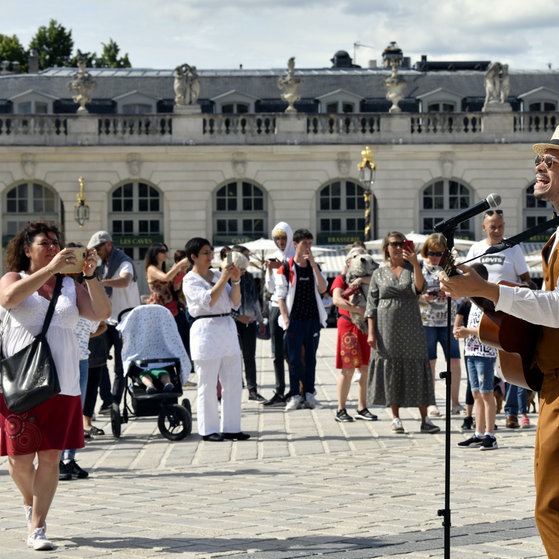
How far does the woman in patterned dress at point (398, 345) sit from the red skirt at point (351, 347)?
98cm

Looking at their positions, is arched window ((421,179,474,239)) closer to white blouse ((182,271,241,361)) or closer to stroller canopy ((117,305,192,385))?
stroller canopy ((117,305,192,385))

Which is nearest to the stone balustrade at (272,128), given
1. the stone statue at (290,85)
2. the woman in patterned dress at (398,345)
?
the stone statue at (290,85)

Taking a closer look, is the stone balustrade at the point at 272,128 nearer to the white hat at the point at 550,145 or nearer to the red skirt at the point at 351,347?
the red skirt at the point at 351,347

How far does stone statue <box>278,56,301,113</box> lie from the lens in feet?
161

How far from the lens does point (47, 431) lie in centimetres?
816

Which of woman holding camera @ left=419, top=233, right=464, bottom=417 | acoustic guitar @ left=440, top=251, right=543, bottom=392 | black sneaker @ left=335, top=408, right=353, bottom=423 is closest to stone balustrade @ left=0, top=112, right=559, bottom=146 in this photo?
woman holding camera @ left=419, top=233, right=464, bottom=417

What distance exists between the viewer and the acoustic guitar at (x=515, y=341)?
583 centimetres

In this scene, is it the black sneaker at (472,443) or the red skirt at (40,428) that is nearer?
the red skirt at (40,428)

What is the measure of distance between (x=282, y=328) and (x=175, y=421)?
3.95 m

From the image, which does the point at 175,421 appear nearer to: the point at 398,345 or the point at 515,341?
the point at 398,345

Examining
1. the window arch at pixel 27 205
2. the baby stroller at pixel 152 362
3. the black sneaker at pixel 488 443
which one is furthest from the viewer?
the window arch at pixel 27 205

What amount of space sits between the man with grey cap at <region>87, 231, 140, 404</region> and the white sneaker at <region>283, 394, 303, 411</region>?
209 cm

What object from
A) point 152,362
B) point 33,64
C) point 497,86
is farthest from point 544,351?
point 33,64

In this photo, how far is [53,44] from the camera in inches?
2630
